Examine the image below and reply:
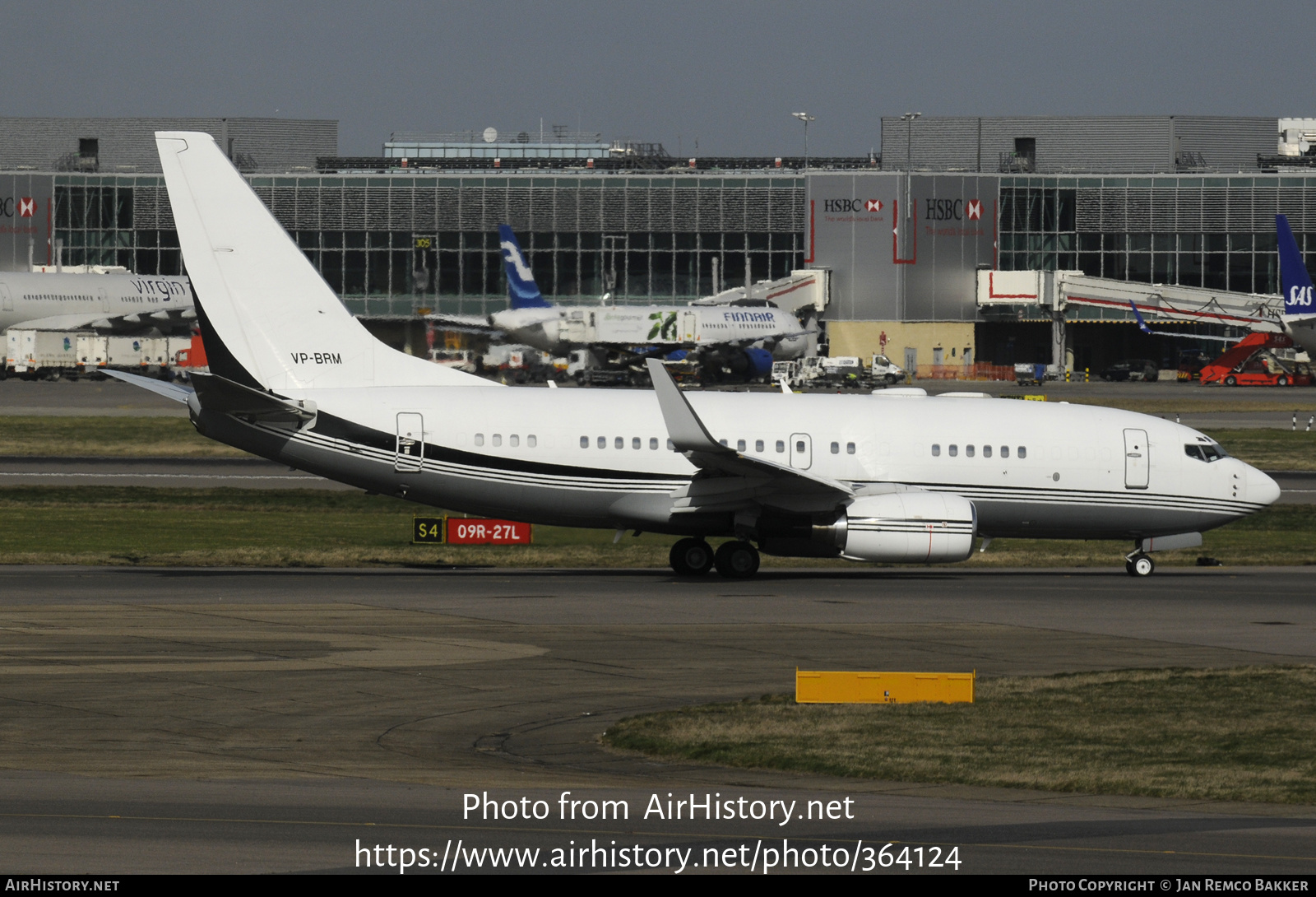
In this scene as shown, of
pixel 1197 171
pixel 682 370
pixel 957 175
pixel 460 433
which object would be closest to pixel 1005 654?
pixel 460 433

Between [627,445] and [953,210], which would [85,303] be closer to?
[953,210]


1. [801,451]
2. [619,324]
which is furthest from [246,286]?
[619,324]

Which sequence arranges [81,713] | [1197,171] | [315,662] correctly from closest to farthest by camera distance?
[81,713] < [315,662] < [1197,171]

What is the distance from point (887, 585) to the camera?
108 feet

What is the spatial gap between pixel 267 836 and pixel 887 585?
21672 millimetres

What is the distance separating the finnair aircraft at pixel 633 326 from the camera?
102062 millimetres

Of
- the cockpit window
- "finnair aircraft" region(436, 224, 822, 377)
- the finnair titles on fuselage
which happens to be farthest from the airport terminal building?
the cockpit window

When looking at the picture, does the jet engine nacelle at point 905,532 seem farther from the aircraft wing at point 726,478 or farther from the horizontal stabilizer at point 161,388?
the horizontal stabilizer at point 161,388

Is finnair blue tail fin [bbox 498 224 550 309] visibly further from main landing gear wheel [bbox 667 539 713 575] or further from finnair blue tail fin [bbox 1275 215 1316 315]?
main landing gear wheel [bbox 667 539 713 575]

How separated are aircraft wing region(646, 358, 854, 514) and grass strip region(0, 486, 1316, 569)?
427 centimetres

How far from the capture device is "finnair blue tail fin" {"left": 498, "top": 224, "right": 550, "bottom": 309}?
107750 mm

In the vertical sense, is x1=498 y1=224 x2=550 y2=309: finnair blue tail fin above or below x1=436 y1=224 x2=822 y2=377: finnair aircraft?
above

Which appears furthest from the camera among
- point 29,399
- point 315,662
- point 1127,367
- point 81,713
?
point 1127,367

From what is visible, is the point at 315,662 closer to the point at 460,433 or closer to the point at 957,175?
the point at 460,433
